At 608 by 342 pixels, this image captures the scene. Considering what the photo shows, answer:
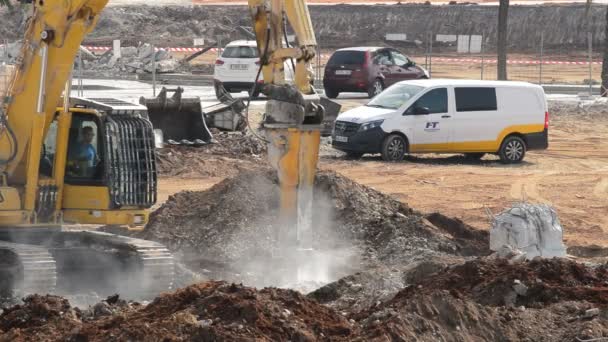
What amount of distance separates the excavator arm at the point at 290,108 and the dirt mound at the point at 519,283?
2.15m

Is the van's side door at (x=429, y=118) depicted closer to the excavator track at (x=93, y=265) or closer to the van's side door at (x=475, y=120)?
the van's side door at (x=475, y=120)

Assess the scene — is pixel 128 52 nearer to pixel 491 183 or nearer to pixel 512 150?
pixel 512 150

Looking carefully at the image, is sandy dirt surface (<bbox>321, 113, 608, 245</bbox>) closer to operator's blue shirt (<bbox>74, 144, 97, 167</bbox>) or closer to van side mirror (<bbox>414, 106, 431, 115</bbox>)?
van side mirror (<bbox>414, 106, 431, 115</bbox>)

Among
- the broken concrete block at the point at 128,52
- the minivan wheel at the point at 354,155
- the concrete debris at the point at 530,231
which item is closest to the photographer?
the concrete debris at the point at 530,231

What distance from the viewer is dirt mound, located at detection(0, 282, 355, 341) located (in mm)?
Answer: 10281

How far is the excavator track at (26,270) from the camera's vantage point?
1392cm

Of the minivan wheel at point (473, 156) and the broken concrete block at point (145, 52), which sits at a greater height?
the broken concrete block at point (145, 52)

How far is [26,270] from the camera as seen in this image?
13.9 metres

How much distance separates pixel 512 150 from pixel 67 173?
1434cm

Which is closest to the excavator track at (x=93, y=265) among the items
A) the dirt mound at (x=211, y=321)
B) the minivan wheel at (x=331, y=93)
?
the dirt mound at (x=211, y=321)

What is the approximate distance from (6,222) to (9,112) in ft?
4.14

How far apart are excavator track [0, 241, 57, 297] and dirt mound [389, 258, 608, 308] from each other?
407 centimetres

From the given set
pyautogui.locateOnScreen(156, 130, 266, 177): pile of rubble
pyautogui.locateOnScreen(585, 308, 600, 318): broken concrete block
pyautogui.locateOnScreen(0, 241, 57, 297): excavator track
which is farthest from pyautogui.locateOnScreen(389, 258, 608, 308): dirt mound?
pyautogui.locateOnScreen(156, 130, 266, 177): pile of rubble

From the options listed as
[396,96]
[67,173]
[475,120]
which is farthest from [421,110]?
[67,173]
